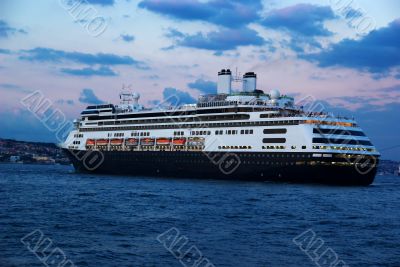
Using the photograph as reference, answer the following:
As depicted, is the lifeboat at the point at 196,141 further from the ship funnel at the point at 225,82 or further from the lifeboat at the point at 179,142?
the ship funnel at the point at 225,82

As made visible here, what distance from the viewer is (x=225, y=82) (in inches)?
3590

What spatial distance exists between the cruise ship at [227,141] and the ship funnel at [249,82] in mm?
163

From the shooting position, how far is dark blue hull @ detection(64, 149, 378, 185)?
222ft

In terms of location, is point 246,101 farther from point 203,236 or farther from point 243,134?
point 203,236

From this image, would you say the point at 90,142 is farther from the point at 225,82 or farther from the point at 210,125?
the point at 210,125

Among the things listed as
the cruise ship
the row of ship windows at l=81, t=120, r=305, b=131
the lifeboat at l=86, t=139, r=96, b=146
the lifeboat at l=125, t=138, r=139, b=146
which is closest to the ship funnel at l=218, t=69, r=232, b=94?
the cruise ship

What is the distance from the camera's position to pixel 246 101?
269ft

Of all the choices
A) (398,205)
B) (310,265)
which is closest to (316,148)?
(398,205)

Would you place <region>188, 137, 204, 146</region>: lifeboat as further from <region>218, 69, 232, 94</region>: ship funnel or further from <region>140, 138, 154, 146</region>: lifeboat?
<region>218, 69, 232, 94</region>: ship funnel

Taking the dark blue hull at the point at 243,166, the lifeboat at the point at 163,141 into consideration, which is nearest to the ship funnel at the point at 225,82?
→ the lifeboat at the point at 163,141

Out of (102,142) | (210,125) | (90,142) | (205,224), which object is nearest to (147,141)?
(102,142)

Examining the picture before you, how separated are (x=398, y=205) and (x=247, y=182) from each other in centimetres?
2260

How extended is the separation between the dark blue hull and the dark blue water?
7569 mm

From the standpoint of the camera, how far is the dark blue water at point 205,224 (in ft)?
90.5
